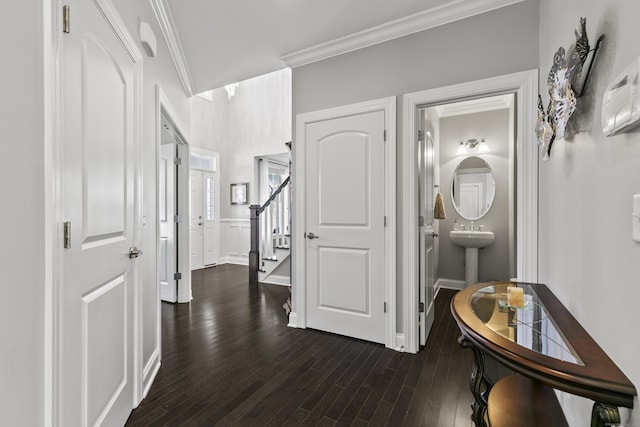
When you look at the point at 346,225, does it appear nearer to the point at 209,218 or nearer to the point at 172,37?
the point at 172,37

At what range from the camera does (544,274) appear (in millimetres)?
1916

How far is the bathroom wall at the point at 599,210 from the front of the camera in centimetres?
79

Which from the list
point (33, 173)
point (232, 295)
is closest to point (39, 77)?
point (33, 173)

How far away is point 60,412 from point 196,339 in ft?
5.93

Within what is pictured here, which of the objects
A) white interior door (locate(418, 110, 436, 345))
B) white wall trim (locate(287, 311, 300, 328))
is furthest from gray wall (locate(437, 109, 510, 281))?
white wall trim (locate(287, 311, 300, 328))

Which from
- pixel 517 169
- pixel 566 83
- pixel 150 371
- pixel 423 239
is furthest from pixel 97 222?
pixel 517 169

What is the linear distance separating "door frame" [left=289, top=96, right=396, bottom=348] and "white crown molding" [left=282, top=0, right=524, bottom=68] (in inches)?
20.1

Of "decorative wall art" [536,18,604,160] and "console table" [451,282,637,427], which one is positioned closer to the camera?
"console table" [451,282,637,427]

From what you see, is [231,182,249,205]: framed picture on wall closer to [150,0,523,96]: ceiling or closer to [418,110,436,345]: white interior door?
[150,0,523,96]: ceiling

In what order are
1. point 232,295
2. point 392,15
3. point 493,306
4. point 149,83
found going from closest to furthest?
point 493,306 → point 149,83 → point 392,15 → point 232,295

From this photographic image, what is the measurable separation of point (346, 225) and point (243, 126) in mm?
4887

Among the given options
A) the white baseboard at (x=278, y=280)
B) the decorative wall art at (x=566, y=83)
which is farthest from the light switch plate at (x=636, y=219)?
the white baseboard at (x=278, y=280)

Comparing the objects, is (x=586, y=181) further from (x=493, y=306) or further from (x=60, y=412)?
(x=60, y=412)

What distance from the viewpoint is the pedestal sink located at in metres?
4.09
